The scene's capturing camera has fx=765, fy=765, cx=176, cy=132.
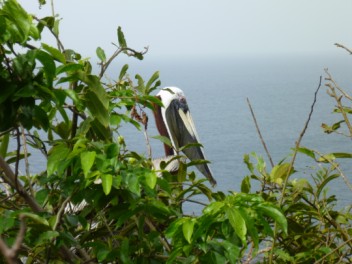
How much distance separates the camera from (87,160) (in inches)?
43.8

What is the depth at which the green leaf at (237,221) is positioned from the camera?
3.47 ft

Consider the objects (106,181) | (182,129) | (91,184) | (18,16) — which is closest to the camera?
(18,16)

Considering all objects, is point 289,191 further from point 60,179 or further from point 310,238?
point 60,179

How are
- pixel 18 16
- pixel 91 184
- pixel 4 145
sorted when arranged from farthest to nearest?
pixel 4 145
pixel 91 184
pixel 18 16

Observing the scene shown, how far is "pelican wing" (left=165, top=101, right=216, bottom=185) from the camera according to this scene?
398 centimetres

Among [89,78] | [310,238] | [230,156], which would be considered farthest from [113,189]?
[230,156]

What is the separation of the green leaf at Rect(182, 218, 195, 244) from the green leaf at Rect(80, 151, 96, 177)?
0.54 feet

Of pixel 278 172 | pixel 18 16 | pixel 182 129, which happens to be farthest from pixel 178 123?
pixel 18 16

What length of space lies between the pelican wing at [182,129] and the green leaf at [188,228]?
9.19 ft

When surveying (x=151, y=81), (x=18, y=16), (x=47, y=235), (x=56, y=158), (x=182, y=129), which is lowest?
(x=182, y=129)

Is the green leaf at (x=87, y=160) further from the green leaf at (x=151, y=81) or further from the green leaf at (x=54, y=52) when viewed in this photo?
the green leaf at (x=151, y=81)

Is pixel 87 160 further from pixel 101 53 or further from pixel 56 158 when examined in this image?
pixel 101 53

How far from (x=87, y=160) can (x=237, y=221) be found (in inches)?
9.2

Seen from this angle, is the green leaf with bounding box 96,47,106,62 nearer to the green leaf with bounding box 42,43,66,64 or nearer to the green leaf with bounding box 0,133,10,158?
the green leaf with bounding box 0,133,10,158
